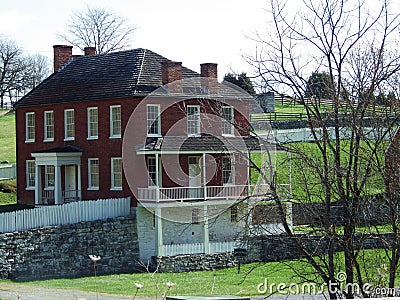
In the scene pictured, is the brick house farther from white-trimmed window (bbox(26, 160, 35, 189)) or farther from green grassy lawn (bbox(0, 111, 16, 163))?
green grassy lawn (bbox(0, 111, 16, 163))

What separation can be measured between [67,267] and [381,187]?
23233 millimetres

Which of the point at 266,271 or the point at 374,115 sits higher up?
the point at 374,115

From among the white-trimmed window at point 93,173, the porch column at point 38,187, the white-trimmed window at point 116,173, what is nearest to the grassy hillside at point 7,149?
the porch column at point 38,187

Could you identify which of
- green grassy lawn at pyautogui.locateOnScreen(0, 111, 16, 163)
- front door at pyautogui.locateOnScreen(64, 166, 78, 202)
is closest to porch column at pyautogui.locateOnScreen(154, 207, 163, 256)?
front door at pyautogui.locateOnScreen(64, 166, 78, 202)

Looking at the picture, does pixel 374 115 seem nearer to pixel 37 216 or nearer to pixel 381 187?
pixel 381 187

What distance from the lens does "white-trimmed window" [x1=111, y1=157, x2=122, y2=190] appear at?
1489 inches

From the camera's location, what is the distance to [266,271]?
101 ft

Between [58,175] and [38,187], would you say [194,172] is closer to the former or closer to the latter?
[58,175]

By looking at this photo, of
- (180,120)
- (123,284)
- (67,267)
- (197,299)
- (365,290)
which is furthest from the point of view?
(180,120)

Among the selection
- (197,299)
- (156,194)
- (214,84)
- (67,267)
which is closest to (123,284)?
(67,267)

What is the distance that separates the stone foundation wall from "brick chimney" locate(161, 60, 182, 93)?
690 centimetres

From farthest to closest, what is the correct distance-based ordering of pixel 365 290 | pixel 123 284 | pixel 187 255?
pixel 187 255 < pixel 123 284 < pixel 365 290

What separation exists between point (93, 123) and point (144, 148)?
4241 mm

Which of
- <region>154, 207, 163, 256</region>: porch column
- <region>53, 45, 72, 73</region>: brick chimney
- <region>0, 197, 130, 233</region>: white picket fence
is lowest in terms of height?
<region>154, 207, 163, 256</region>: porch column
